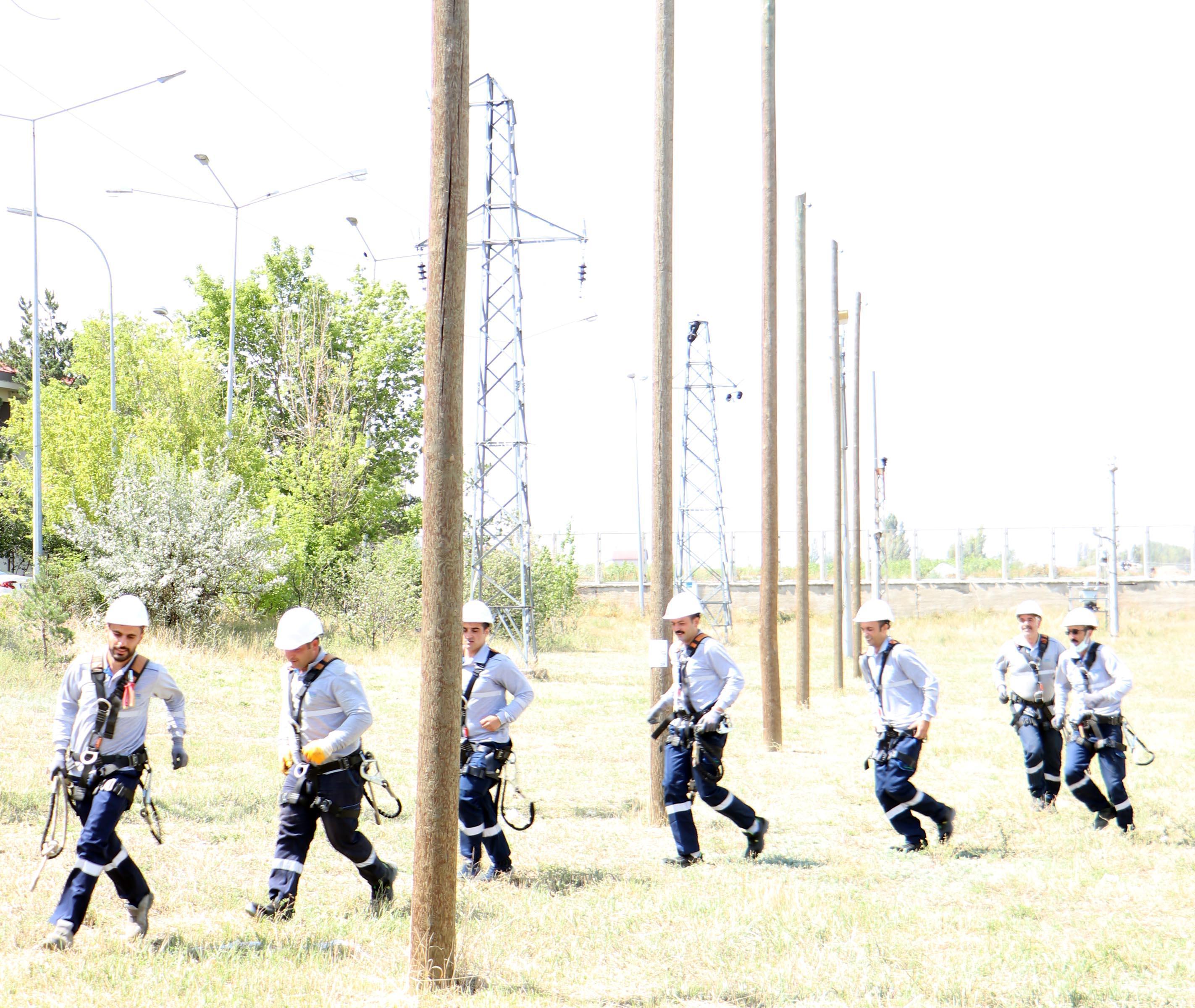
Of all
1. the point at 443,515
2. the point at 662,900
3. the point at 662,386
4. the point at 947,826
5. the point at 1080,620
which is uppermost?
the point at 662,386

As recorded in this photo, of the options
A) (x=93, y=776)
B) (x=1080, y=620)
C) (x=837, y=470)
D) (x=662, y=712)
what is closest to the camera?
(x=93, y=776)

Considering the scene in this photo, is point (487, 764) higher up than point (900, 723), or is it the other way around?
point (900, 723)

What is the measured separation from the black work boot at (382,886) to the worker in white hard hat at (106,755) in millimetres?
1351

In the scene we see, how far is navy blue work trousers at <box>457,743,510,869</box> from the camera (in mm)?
8469

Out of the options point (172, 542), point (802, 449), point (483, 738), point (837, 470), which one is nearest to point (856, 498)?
point (837, 470)

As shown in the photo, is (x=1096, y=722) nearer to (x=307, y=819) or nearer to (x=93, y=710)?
(x=307, y=819)

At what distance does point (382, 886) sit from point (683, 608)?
2894 mm

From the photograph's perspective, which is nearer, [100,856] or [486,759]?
[100,856]

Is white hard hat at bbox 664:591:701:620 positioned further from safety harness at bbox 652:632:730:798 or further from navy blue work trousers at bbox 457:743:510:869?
navy blue work trousers at bbox 457:743:510:869

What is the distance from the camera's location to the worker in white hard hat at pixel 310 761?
7117 mm

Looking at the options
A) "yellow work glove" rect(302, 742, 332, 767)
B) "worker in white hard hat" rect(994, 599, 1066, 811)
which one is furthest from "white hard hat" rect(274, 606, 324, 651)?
"worker in white hard hat" rect(994, 599, 1066, 811)

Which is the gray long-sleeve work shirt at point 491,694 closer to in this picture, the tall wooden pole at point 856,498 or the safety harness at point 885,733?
the safety harness at point 885,733

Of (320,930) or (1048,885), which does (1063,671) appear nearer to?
(1048,885)

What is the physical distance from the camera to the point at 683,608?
9.05 m
